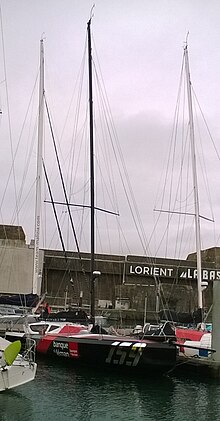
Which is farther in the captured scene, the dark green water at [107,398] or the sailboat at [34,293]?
the sailboat at [34,293]

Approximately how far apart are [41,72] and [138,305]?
21793mm

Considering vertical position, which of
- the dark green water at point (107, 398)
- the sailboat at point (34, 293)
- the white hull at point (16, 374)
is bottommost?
the dark green water at point (107, 398)

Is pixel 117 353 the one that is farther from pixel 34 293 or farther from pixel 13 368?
pixel 34 293

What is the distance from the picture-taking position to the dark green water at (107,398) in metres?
15.3

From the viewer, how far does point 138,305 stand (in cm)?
4519

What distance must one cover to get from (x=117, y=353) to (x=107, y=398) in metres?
3.94

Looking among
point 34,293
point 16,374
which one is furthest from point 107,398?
point 34,293

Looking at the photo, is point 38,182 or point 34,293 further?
point 38,182

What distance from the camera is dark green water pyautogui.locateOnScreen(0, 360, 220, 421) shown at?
1532cm

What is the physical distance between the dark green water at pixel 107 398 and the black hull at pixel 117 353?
52 cm

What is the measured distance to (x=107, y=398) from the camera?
1748 cm

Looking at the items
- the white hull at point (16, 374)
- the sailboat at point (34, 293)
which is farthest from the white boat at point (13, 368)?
the sailboat at point (34, 293)

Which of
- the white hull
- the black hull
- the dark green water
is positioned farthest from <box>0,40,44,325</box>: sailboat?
the white hull

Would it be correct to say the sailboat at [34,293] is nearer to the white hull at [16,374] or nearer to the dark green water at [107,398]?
the dark green water at [107,398]
